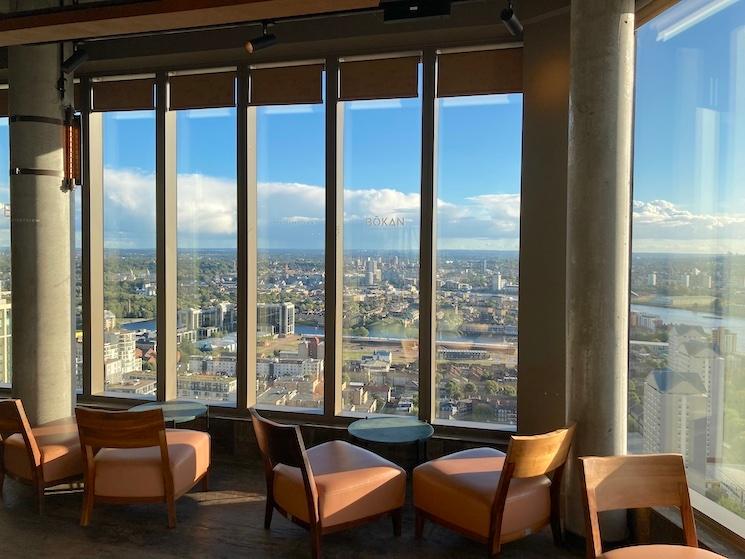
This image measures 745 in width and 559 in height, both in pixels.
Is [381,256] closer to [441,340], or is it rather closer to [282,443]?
[441,340]

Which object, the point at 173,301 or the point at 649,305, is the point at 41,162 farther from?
the point at 649,305

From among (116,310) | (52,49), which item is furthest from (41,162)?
(116,310)

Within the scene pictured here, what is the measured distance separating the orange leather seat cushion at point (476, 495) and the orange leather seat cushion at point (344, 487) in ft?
0.60

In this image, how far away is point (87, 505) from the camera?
146 inches

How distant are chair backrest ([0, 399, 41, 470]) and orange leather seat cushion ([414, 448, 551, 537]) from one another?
8.22 ft

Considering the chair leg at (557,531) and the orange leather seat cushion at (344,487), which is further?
the chair leg at (557,531)

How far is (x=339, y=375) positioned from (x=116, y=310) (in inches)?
96.0

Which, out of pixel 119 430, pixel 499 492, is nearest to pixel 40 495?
pixel 119 430

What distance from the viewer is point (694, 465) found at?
3.31m

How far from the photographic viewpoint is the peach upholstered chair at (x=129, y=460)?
140 inches

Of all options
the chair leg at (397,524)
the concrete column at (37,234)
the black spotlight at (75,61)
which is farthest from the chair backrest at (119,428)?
the black spotlight at (75,61)

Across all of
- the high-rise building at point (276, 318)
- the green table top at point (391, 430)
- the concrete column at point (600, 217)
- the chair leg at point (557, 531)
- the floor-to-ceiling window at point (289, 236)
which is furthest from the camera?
the high-rise building at point (276, 318)

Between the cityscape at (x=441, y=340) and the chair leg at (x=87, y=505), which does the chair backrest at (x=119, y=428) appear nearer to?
the chair leg at (x=87, y=505)

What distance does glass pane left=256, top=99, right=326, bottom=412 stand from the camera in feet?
17.4
